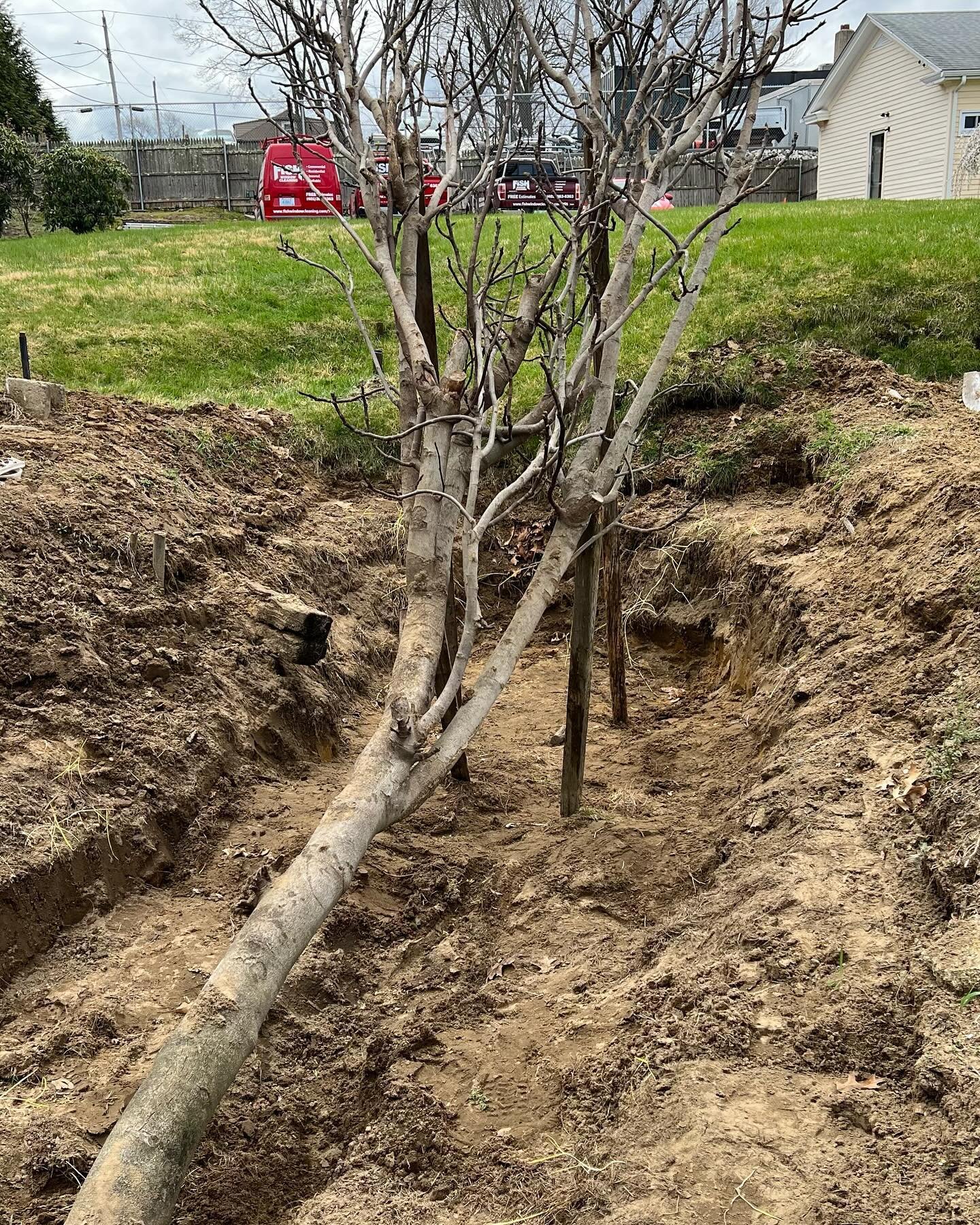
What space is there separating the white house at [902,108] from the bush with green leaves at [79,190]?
18.9 meters

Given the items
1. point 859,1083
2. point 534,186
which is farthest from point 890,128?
point 859,1083

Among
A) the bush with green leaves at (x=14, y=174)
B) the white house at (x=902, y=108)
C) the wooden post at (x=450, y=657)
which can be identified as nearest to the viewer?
the wooden post at (x=450, y=657)

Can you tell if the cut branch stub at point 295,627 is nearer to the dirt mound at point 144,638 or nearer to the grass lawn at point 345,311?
the dirt mound at point 144,638

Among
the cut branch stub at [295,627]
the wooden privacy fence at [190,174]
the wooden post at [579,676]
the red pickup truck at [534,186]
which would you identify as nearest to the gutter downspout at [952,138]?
the red pickup truck at [534,186]

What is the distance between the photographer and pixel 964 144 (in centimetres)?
2222

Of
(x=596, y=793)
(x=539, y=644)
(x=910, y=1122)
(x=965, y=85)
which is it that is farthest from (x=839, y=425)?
(x=965, y=85)

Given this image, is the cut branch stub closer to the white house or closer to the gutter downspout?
the gutter downspout

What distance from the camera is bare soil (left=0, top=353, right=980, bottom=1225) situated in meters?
2.41

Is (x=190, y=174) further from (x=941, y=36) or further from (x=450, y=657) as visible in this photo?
(x=450, y=657)

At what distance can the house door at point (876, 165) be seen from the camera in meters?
26.1

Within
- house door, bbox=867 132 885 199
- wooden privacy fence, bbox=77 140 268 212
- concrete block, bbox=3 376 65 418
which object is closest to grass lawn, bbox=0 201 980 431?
concrete block, bbox=3 376 65 418

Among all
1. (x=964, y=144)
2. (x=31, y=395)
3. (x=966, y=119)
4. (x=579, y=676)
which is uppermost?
(x=966, y=119)

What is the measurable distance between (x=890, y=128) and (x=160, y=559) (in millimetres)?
26592

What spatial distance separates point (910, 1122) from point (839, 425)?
17.7ft
